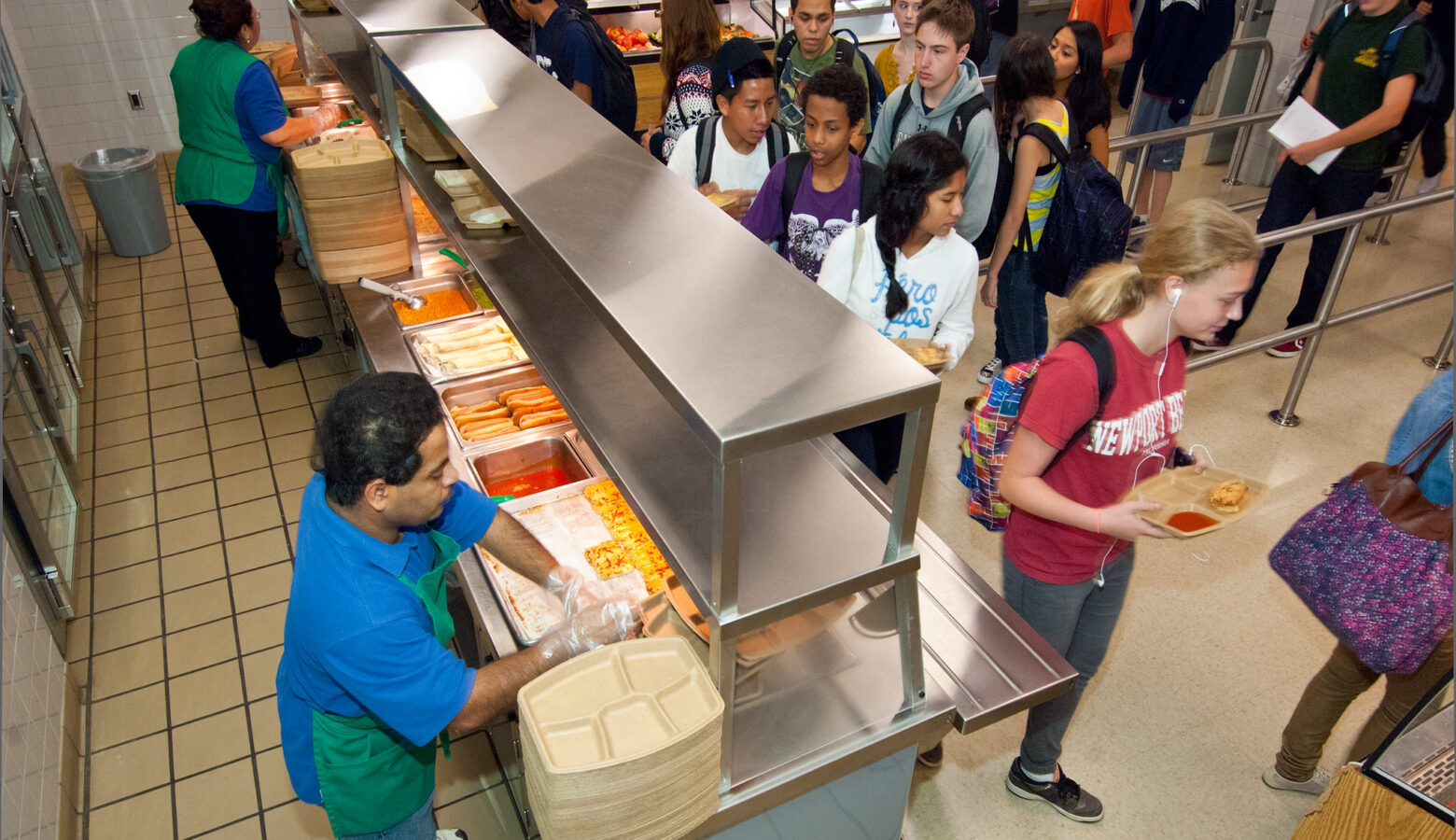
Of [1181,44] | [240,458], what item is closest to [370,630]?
[240,458]

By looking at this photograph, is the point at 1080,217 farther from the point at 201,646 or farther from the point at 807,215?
the point at 201,646

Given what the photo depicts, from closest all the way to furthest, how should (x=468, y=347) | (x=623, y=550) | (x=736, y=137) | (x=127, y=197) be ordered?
(x=623, y=550) < (x=468, y=347) < (x=736, y=137) < (x=127, y=197)

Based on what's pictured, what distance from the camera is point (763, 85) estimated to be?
3.84 m

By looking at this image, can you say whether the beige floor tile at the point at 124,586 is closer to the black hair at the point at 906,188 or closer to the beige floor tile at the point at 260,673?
the beige floor tile at the point at 260,673

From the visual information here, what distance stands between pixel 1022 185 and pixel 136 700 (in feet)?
13.7

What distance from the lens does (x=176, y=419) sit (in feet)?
16.9

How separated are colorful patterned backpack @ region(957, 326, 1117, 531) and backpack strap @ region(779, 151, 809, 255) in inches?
49.0

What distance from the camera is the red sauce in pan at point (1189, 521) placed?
2.30 m

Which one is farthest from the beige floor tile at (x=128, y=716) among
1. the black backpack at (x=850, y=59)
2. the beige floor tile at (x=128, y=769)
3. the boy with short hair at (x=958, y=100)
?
the black backpack at (x=850, y=59)

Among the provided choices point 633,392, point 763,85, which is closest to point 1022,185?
point 763,85

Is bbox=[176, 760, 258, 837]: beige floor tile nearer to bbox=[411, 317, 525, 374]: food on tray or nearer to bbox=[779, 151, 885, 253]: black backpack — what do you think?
bbox=[411, 317, 525, 374]: food on tray

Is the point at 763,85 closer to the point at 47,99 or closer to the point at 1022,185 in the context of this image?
the point at 1022,185

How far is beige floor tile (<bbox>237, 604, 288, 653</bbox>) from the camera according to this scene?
3836 millimetres

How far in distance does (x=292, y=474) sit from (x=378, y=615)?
3234 mm
